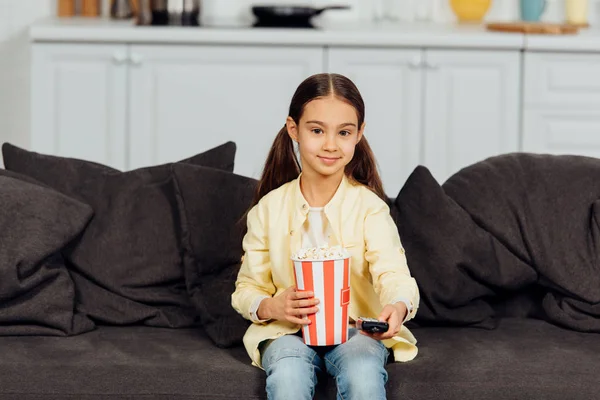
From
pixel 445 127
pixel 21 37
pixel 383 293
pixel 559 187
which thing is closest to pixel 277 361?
pixel 383 293

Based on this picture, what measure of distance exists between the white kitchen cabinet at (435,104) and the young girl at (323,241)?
6.54 feet

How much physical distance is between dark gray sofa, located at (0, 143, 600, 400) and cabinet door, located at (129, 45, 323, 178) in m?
1.61

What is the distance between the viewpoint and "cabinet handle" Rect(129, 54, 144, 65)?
4414mm

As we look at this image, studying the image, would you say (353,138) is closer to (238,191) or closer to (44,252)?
(238,191)

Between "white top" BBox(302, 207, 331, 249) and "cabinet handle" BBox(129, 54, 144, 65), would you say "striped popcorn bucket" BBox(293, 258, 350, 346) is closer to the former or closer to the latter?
"white top" BBox(302, 207, 331, 249)

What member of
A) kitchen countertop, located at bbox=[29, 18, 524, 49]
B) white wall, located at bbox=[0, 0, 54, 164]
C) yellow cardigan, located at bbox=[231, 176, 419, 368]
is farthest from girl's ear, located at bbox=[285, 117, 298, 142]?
white wall, located at bbox=[0, 0, 54, 164]

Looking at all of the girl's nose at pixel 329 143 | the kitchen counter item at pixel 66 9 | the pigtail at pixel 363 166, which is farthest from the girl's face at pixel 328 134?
the kitchen counter item at pixel 66 9

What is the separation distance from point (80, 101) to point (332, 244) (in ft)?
7.64

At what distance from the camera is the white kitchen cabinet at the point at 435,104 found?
4.44 metres

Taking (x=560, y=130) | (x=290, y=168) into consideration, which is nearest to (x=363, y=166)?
(x=290, y=168)

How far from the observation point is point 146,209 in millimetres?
2758

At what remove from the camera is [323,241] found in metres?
2.40

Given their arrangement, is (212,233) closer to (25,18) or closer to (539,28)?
(539,28)

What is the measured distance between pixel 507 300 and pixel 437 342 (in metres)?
0.33
